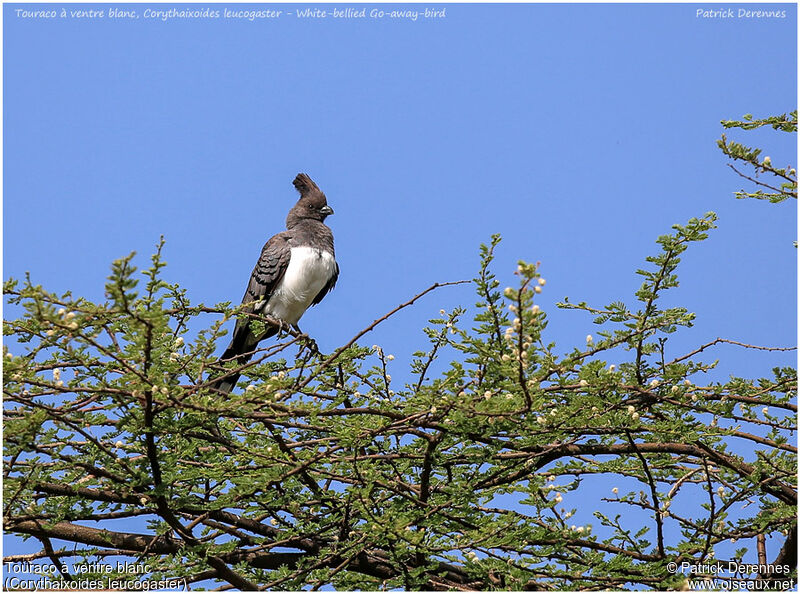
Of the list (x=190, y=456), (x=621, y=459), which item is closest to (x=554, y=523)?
(x=621, y=459)

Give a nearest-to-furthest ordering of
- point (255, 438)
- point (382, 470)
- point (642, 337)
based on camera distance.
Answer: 1. point (642, 337)
2. point (255, 438)
3. point (382, 470)

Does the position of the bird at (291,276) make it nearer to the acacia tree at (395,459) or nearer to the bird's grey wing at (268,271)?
the bird's grey wing at (268,271)

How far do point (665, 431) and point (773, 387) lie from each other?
0.65 m

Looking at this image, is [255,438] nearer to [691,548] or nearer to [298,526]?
[298,526]

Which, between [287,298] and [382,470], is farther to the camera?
[287,298]

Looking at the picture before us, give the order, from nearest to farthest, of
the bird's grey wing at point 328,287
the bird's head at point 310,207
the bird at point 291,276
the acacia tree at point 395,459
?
the acacia tree at point 395,459, the bird at point 291,276, the bird's grey wing at point 328,287, the bird's head at point 310,207

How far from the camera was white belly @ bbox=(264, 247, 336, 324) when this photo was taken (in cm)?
678

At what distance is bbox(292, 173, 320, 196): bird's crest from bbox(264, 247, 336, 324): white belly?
2.40 ft

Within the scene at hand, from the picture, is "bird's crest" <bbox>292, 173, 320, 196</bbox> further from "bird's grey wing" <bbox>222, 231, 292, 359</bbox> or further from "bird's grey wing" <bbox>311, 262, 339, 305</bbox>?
"bird's grey wing" <bbox>311, 262, 339, 305</bbox>

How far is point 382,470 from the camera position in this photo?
14.3 ft

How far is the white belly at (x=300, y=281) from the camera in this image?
22.2ft
